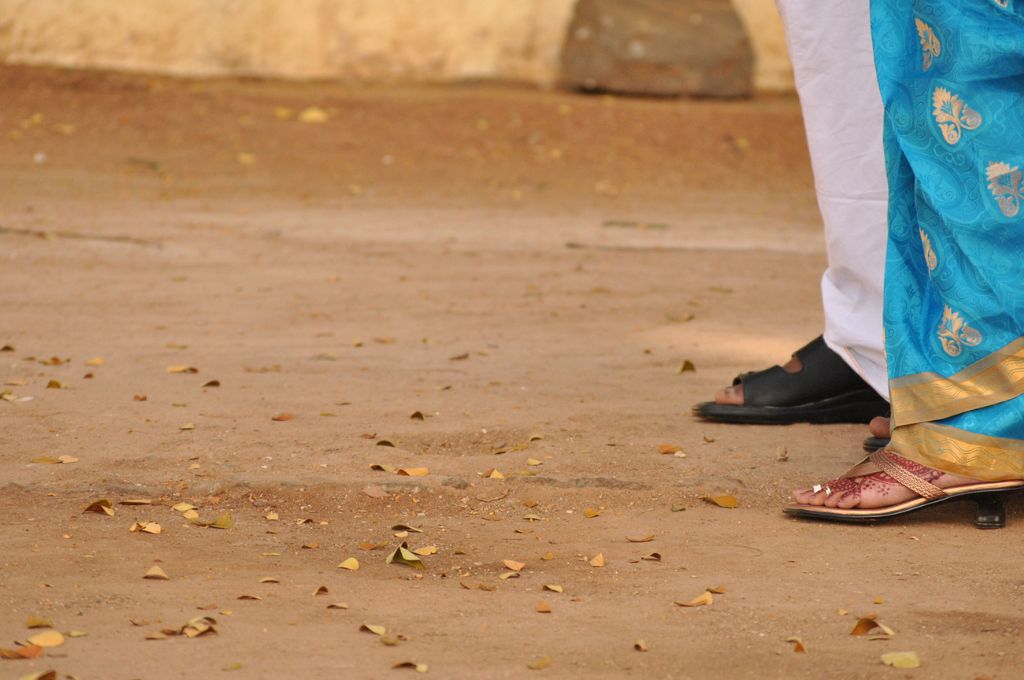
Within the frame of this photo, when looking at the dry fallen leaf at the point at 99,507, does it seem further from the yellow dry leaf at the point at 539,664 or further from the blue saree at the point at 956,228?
the blue saree at the point at 956,228

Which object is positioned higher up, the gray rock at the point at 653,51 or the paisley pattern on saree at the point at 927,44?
the paisley pattern on saree at the point at 927,44

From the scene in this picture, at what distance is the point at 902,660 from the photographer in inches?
76.3

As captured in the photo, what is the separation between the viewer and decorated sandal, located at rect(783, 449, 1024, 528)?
8.18 ft

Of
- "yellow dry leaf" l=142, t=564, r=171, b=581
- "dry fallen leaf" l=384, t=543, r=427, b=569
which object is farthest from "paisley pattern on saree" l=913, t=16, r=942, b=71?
"yellow dry leaf" l=142, t=564, r=171, b=581

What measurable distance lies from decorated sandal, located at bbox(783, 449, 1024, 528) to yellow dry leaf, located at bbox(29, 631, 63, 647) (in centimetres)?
129

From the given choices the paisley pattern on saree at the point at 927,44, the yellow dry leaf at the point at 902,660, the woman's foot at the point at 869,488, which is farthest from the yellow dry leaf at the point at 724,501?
the paisley pattern on saree at the point at 927,44

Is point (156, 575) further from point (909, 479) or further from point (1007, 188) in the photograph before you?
point (1007, 188)

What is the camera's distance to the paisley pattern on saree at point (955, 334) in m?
2.46

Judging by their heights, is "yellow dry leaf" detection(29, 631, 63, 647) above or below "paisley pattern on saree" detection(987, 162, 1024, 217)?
below

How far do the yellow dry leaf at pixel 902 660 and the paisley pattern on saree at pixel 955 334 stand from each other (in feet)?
2.29

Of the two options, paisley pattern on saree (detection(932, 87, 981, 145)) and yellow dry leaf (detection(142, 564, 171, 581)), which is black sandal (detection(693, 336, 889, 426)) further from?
yellow dry leaf (detection(142, 564, 171, 581))

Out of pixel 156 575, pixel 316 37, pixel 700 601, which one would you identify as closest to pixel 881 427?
pixel 700 601

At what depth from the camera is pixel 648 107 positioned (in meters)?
9.77

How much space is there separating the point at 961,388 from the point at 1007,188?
1.15 ft
